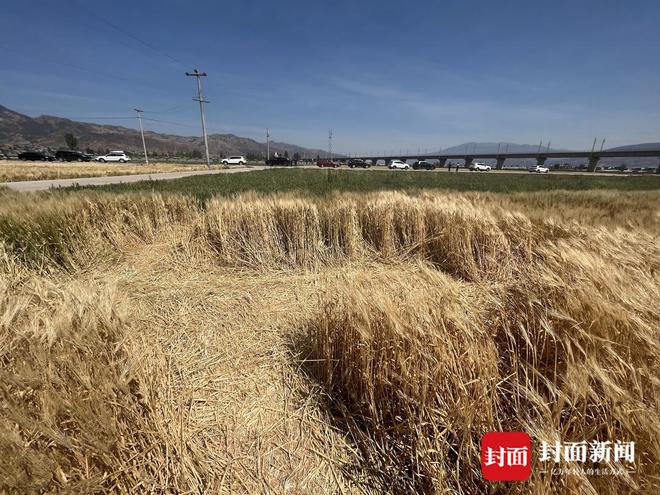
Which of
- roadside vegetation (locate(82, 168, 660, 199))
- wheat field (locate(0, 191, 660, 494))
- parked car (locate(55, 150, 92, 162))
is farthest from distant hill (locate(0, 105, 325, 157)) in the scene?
wheat field (locate(0, 191, 660, 494))

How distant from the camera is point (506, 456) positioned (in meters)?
1.40

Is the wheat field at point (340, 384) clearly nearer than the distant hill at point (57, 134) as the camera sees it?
Yes

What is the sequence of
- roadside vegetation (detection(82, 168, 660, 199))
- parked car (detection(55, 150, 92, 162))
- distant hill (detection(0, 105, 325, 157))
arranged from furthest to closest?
distant hill (detection(0, 105, 325, 157))
parked car (detection(55, 150, 92, 162))
roadside vegetation (detection(82, 168, 660, 199))

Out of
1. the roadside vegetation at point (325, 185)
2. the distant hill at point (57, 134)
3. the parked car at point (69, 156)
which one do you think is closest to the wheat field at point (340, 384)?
the roadside vegetation at point (325, 185)

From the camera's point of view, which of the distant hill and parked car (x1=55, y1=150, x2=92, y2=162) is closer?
parked car (x1=55, y1=150, x2=92, y2=162)

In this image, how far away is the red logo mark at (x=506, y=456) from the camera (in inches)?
51.2

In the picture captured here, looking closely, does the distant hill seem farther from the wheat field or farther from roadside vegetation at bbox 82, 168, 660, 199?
the wheat field

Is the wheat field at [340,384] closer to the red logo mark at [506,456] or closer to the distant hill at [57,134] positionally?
the red logo mark at [506,456]

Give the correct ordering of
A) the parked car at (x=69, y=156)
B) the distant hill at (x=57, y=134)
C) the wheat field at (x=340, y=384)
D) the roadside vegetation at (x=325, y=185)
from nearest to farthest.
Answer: the wheat field at (x=340, y=384)
the roadside vegetation at (x=325, y=185)
the parked car at (x=69, y=156)
the distant hill at (x=57, y=134)

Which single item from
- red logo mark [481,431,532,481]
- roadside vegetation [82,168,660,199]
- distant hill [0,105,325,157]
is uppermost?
distant hill [0,105,325,157]

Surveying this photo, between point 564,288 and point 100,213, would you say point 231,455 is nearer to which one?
point 564,288

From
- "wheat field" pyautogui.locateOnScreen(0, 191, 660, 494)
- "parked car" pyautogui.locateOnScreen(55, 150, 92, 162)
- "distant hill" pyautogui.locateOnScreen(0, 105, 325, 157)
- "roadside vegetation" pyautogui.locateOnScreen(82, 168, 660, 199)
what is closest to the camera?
"wheat field" pyautogui.locateOnScreen(0, 191, 660, 494)

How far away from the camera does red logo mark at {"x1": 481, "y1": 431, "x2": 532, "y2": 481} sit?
1.30m

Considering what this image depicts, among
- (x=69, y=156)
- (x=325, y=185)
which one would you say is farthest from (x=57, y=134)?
(x=325, y=185)
